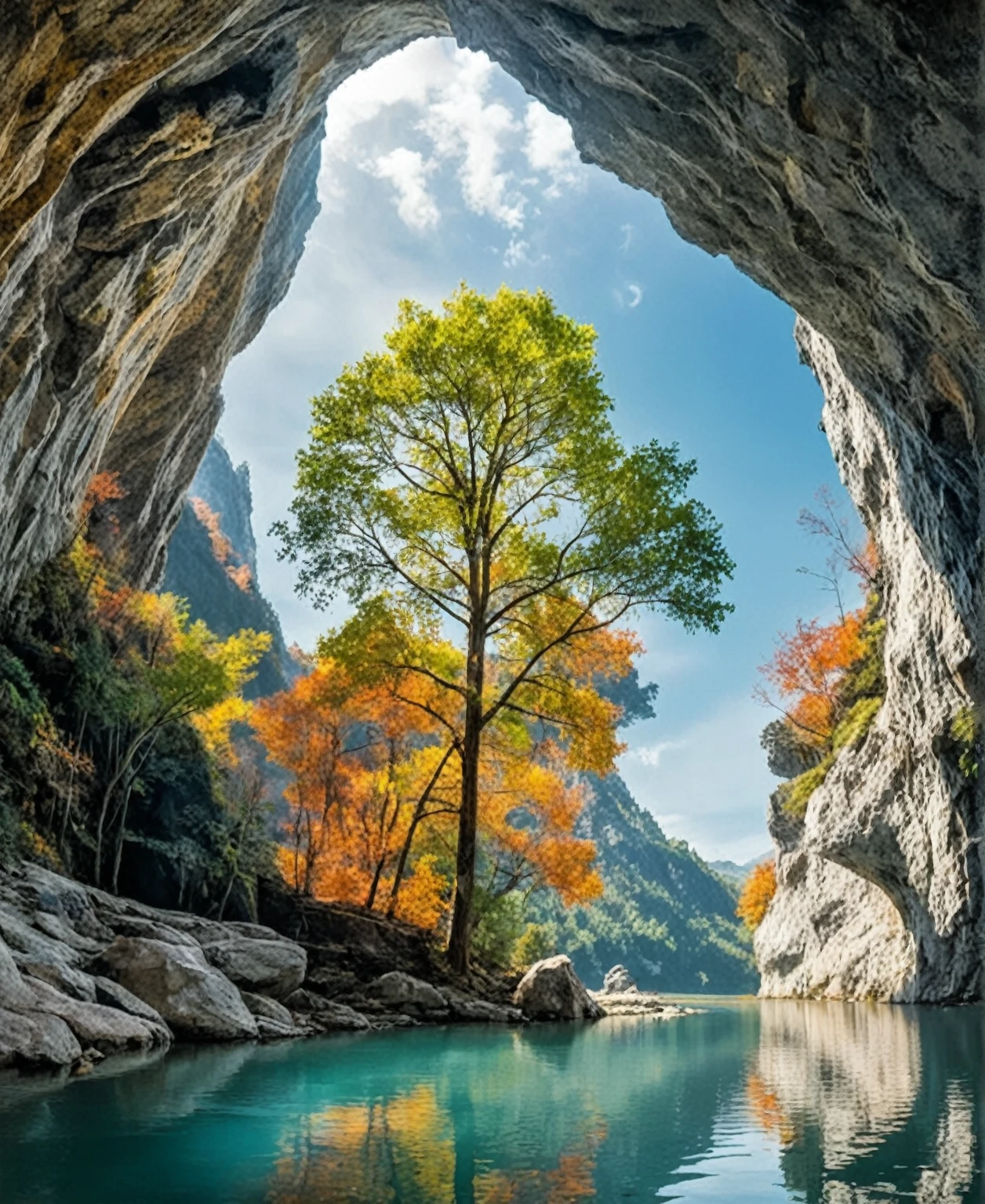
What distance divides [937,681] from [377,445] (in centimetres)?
1189

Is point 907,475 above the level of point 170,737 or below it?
above

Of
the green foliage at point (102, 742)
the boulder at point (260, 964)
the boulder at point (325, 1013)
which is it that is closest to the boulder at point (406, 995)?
the boulder at point (325, 1013)

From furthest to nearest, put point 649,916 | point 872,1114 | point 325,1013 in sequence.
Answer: point 649,916 < point 325,1013 < point 872,1114

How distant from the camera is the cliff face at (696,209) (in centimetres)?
830

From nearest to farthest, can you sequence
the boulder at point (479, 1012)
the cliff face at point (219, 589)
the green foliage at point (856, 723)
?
the boulder at point (479, 1012) → the green foliage at point (856, 723) → the cliff face at point (219, 589)

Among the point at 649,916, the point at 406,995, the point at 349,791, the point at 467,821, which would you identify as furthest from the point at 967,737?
the point at 649,916

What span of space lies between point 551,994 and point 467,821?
2.86 m

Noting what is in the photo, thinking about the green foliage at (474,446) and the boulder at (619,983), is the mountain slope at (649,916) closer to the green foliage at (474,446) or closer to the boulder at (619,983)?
the boulder at (619,983)

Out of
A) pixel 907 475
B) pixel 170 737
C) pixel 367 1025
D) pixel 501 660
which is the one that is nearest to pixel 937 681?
pixel 907 475

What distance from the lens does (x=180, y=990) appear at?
882 cm

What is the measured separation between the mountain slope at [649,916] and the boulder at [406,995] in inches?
2997

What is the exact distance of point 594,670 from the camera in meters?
16.3

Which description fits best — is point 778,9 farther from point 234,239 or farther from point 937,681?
point 234,239

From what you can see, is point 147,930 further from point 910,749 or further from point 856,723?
point 856,723
